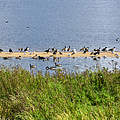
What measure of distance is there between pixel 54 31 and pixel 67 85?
32281mm

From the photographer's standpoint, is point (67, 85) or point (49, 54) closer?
point (67, 85)

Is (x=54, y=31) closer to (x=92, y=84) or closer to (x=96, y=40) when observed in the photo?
(x=96, y=40)

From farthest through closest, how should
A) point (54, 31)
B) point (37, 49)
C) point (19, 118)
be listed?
1. point (54, 31)
2. point (37, 49)
3. point (19, 118)

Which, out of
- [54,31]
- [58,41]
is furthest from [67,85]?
[54,31]

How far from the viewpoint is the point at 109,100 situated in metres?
7.68

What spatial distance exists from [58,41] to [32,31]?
8.75m

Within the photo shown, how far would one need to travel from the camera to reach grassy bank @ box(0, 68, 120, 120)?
6.82 meters

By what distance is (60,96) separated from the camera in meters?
7.62

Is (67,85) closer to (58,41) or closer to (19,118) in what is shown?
(19,118)

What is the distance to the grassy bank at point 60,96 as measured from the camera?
682cm

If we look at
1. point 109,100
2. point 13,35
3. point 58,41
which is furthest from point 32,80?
point 13,35

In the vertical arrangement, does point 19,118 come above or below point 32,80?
below

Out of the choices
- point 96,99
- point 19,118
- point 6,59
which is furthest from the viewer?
point 6,59

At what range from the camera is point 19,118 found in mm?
7383
